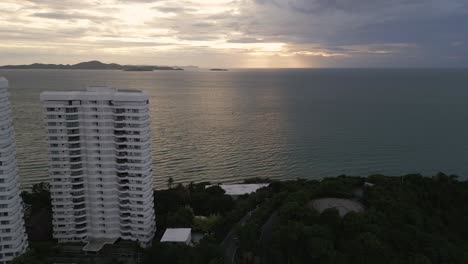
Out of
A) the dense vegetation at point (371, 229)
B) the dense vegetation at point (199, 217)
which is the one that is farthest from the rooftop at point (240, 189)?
the dense vegetation at point (371, 229)

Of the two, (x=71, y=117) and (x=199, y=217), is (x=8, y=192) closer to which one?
(x=71, y=117)

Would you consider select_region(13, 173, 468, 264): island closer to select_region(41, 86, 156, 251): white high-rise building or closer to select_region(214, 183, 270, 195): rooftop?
select_region(214, 183, 270, 195): rooftop

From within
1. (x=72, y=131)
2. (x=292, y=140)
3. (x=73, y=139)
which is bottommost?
(x=292, y=140)

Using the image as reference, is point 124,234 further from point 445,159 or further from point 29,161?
point 445,159

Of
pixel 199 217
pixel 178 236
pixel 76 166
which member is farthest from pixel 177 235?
pixel 76 166

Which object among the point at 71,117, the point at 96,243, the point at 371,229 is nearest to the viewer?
the point at 371,229

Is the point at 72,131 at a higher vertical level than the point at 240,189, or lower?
higher

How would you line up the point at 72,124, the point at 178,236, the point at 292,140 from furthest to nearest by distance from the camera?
the point at 292,140, the point at 72,124, the point at 178,236

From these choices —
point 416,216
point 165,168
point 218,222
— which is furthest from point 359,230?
point 165,168

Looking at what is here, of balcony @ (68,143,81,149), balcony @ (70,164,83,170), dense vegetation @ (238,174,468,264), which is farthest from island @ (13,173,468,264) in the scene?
balcony @ (68,143,81,149)
